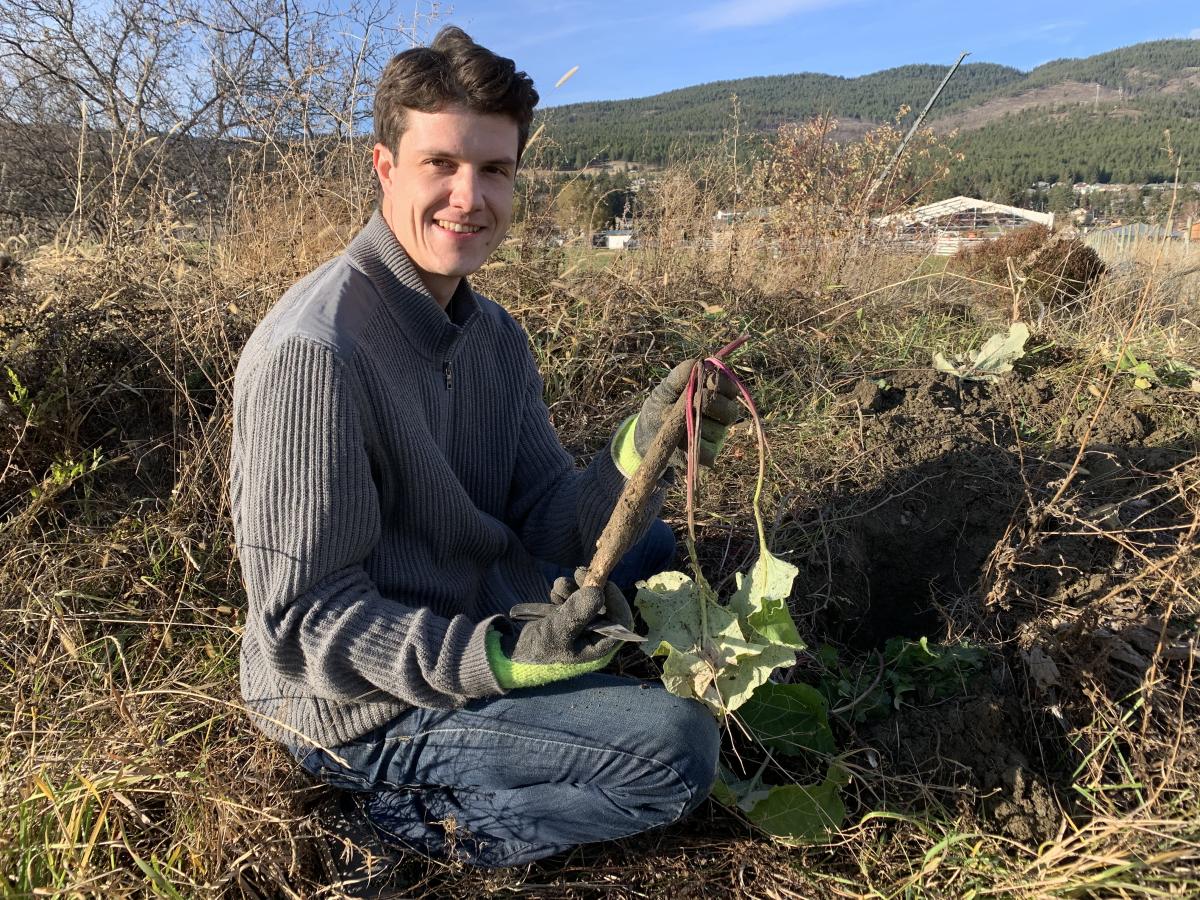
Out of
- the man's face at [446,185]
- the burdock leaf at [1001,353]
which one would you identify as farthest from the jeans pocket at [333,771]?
the burdock leaf at [1001,353]

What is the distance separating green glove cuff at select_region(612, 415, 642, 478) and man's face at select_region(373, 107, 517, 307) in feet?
1.63

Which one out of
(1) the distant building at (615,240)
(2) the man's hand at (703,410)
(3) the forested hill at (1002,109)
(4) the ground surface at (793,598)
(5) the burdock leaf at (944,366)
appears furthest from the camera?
(3) the forested hill at (1002,109)

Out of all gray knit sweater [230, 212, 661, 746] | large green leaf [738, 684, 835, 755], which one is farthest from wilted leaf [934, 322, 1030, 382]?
gray knit sweater [230, 212, 661, 746]

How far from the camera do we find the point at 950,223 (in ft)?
23.7

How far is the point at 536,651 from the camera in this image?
1409mm

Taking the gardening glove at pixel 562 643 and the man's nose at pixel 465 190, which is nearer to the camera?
the gardening glove at pixel 562 643

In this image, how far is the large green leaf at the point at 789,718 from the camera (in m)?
1.83

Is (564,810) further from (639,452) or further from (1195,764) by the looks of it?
(1195,764)

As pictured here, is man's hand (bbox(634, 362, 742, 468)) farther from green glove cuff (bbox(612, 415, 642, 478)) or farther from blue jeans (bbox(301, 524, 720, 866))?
blue jeans (bbox(301, 524, 720, 866))

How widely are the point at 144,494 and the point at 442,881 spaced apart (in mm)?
1844

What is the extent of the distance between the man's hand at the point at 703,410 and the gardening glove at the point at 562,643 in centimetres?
34

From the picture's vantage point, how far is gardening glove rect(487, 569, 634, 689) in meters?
1.39

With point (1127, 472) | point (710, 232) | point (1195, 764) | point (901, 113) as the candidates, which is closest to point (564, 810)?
point (1195, 764)

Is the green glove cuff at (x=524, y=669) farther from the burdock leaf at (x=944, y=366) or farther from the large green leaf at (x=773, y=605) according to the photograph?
the burdock leaf at (x=944, y=366)
